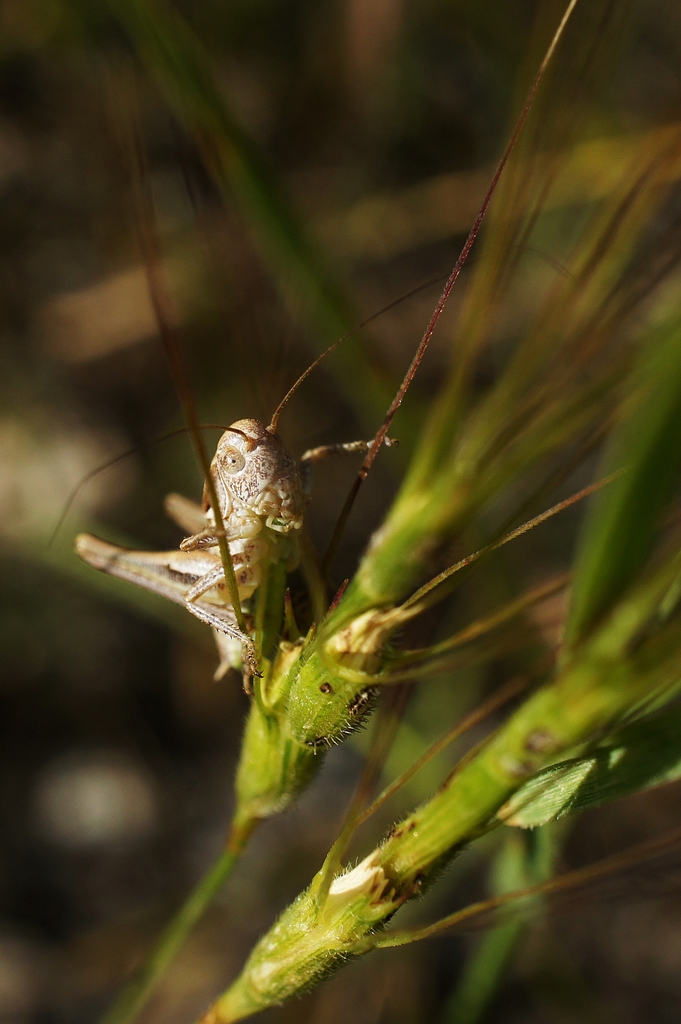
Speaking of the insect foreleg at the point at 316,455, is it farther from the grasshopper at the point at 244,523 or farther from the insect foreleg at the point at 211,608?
the insect foreleg at the point at 211,608

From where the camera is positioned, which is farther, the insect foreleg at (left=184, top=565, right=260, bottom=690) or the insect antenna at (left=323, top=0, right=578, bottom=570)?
the insect foreleg at (left=184, top=565, right=260, bottom=690)

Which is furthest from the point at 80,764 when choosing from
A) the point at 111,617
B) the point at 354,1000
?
the point at 354,1000

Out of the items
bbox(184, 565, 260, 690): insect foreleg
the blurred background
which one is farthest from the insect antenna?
the blurred background

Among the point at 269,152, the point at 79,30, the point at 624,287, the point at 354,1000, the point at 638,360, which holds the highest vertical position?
the point at 79,30

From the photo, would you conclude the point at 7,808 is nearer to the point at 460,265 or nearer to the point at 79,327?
the point at 79,327

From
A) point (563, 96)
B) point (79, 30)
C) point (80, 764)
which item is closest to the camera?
point (563, 96)

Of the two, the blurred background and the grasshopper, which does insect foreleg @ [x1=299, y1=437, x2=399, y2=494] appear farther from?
the blurred background

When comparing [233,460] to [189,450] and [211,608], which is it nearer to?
[211,608]
